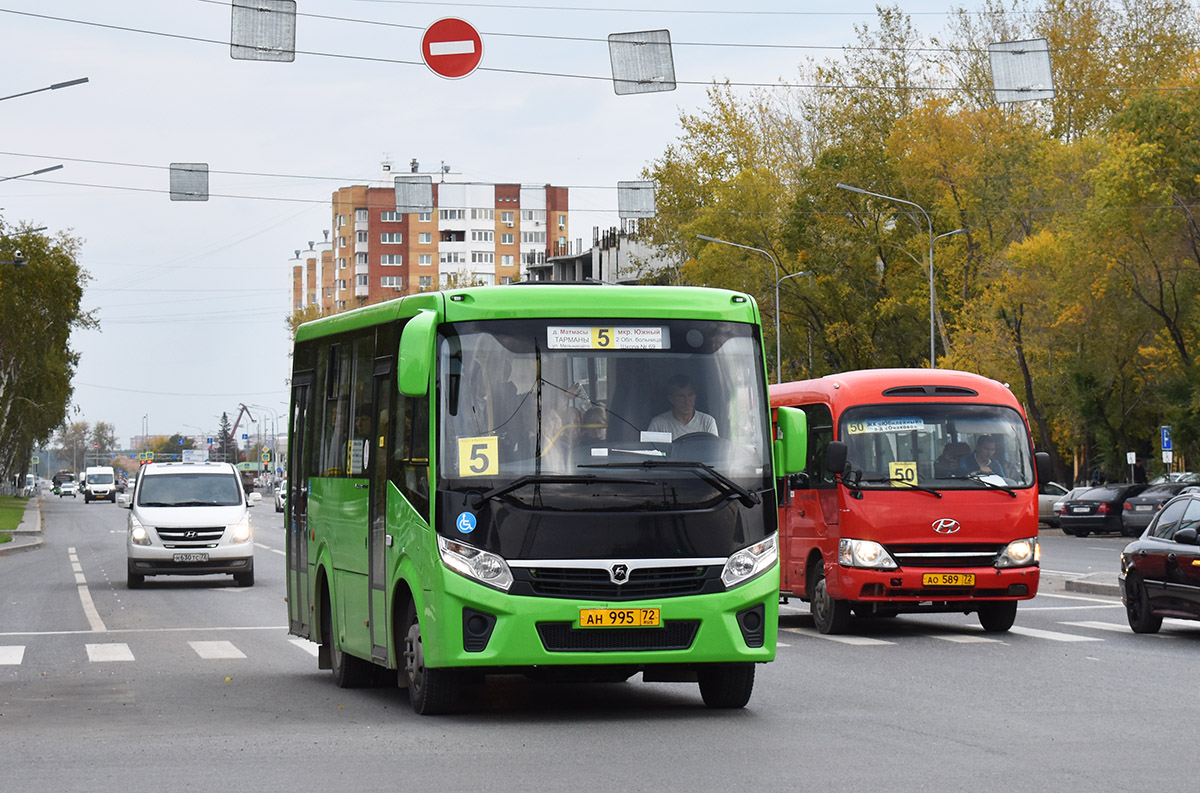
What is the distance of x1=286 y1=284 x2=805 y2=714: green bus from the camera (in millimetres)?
11461

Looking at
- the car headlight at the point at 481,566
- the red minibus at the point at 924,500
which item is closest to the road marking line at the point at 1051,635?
the red minibus at the point at 924,500

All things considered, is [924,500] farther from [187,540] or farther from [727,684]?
[187,540]

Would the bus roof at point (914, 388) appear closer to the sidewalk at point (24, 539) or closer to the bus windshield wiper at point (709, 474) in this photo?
the bus windshield wiper at point (709, 474)

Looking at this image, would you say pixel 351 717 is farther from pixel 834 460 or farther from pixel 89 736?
pixel 834 460

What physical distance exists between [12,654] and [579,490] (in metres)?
8.68

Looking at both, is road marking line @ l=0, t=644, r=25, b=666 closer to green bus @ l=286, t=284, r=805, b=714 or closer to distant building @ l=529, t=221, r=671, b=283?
green bus @ l=286, t=284, r=805, b=714

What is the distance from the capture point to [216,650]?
18.3 m

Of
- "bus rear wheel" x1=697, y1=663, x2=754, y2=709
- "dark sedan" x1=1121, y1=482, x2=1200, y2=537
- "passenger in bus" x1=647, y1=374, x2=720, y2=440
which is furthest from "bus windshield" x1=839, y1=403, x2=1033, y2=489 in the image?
"dark sedan" x1=1121, y1=482, x2=1200, y2=537

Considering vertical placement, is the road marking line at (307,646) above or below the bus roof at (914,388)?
below

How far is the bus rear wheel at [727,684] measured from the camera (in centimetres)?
1233

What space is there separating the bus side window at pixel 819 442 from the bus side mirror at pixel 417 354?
8284 mm

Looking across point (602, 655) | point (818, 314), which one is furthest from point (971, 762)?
point (818, 314)

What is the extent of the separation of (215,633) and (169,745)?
9.80 meters

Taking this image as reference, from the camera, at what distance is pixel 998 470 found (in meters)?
19.1
